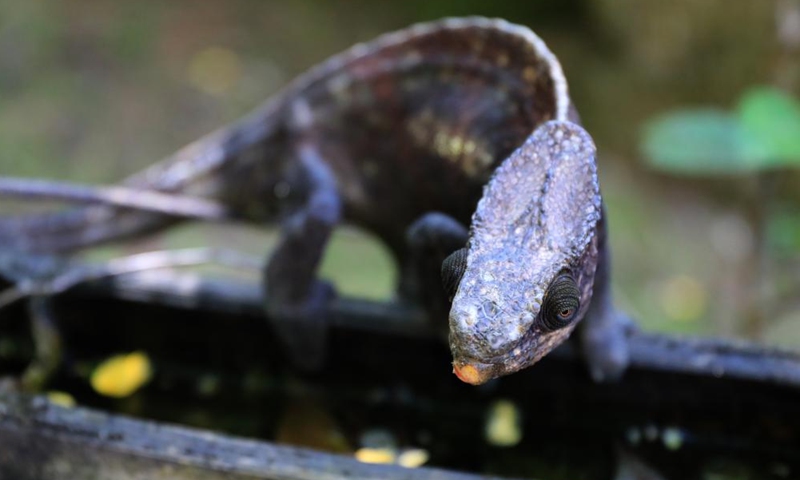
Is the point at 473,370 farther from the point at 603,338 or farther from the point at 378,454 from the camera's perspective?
the point at 378,454

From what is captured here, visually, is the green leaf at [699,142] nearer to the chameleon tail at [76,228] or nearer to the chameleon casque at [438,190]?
the chameleon casque at [438,190]

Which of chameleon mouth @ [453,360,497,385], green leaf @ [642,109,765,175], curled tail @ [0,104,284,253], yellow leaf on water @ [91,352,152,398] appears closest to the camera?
chameleon mouth @ [453,360,497,385]

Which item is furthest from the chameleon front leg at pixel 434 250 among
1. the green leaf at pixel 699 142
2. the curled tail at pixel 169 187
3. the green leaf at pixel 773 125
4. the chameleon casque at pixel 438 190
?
the green leaf at pixel 699 142

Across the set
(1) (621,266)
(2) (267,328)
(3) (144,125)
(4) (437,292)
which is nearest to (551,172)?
(4) (437,292)

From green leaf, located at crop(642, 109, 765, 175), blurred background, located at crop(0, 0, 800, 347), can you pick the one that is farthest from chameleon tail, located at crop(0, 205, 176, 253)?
green leaf, located at crop(642, 109, 765, 175)

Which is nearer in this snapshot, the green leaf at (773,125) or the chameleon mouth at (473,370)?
the chameleon mouth at (473,370)

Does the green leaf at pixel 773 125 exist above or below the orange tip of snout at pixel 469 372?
below

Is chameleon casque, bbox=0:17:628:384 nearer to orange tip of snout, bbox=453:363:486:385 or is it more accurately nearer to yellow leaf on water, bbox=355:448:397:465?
orange tip of snout, bbox=453:363:486:385
